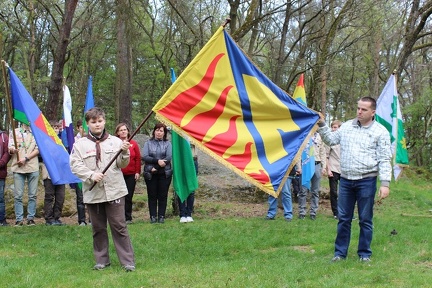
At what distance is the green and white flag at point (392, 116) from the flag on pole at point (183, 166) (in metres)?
4.31

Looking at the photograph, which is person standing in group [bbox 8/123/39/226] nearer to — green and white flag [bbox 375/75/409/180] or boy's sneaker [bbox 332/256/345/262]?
boy's sneaker [bbox 332/256/345/262]

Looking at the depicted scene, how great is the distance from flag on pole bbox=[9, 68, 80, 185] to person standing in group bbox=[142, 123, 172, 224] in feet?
7.05

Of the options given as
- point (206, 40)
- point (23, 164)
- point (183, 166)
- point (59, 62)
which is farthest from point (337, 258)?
point (206, 40)

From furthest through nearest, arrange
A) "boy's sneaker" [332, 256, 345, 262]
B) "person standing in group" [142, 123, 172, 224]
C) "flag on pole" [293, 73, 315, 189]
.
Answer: "flag on pole" [293, 73, 315, 189], "person standing in group" [142, 123, 172, 224], "boy's sneaker" [332, 256, 345, 262]

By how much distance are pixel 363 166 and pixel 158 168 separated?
4.94m

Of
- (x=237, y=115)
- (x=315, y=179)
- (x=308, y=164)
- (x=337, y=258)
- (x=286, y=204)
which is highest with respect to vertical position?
(x=237, y=115)

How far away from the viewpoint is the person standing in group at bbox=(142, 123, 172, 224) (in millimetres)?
10305

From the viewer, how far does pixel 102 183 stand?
20.8 ft

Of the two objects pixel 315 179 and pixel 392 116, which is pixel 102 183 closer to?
pixel 315 179

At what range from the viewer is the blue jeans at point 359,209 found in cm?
645

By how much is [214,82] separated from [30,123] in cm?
330

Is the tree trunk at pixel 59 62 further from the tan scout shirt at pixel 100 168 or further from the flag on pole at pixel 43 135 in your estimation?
the tan scout shirt at pixel 100 168

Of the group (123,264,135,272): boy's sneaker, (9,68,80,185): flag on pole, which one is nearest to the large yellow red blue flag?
(123,264,135,272): boy's sneaker

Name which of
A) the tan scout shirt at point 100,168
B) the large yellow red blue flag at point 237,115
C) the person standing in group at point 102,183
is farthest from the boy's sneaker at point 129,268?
the large yellow red blue flag at point 237,115
